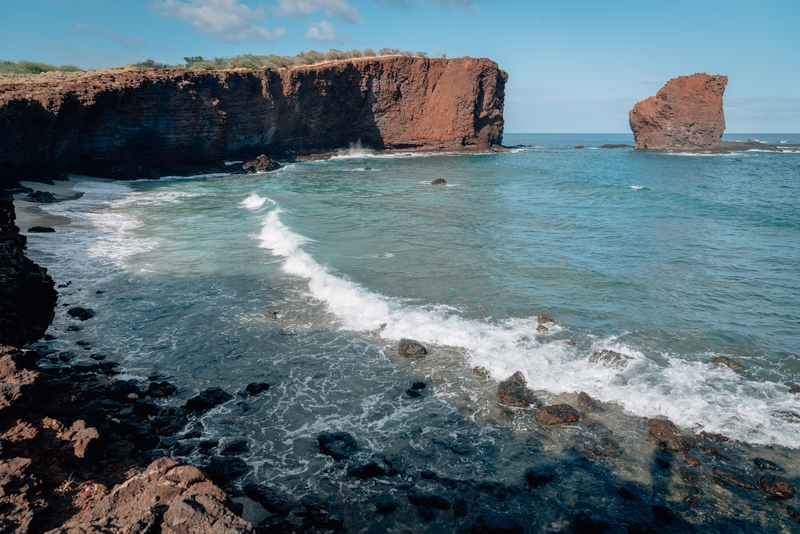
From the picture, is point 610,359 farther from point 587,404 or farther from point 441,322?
point 441,322

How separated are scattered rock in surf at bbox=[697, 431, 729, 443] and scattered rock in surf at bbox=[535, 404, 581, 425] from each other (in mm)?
1887

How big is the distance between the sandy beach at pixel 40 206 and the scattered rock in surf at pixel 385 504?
18589mm

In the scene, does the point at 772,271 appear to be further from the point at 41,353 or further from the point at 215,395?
the point at 41,353

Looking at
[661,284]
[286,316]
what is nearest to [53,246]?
[286,316]

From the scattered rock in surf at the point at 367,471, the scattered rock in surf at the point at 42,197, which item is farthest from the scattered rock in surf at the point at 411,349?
the scattered rock in surf at the point at 42,197

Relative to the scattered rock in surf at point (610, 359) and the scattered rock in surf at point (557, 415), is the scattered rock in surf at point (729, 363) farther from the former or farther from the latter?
the scattered rock in surf at point (557, 415)

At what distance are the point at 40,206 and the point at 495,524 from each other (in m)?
28.1

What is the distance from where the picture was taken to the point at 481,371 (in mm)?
9586

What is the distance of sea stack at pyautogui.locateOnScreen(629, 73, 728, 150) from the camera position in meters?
66.5

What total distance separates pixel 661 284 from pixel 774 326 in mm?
3376

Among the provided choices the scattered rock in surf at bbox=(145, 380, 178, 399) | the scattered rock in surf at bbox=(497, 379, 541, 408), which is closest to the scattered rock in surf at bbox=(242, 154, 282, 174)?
the scattered rock in surf at bbox=(145, 380, 178, 399)

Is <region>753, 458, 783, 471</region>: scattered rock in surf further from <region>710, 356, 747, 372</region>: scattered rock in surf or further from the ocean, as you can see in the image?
<region>710, 356, 747, 372</region>: scattered rock in surf

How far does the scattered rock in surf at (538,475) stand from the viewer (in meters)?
6.66

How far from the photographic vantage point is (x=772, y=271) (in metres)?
15.6
